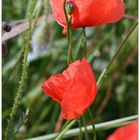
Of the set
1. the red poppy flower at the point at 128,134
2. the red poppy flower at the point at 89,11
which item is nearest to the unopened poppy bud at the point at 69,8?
the red poppy flower at the point at 89,11

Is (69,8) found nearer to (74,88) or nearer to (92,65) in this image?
(74,88)

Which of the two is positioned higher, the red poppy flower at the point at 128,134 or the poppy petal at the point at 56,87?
the poppy petal at the point at 56,87

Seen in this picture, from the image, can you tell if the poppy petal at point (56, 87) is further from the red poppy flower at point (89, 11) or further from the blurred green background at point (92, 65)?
the blurred green background at point (92, 65)

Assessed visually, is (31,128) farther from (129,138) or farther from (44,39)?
(129,138)

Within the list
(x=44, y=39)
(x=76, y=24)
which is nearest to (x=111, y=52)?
(x=44, y=39)

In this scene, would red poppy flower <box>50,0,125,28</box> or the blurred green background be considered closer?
red poppy flower <box>50,0,125,28</box>

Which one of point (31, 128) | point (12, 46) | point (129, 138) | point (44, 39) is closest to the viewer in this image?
point (129, 138)

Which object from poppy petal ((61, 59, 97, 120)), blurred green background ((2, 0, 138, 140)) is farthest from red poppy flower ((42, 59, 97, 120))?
blurred green background ((2, 0, 138, 140))

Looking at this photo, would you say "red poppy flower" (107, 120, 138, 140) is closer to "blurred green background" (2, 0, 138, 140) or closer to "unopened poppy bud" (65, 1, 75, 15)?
"unopened poppy bud" (65, 1, 75, 15)
